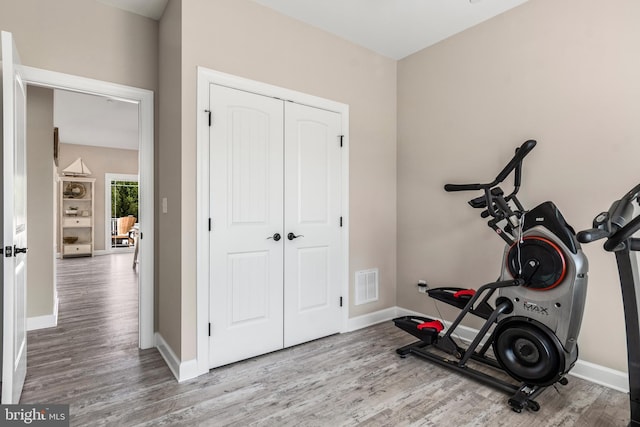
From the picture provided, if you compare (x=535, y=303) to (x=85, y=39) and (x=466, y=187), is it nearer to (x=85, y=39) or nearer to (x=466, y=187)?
(x=466, y=187)

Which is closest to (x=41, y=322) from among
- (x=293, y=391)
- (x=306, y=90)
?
(x=293, y=391)

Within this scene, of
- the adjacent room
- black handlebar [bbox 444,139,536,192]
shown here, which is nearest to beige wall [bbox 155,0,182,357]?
the adjacent room

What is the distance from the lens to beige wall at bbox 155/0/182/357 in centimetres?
250

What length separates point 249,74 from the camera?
9.00 feet

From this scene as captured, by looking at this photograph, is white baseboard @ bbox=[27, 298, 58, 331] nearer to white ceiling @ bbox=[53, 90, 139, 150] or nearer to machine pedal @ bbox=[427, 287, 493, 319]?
white ceiling @ bbox=[53, 90, 139, 150]

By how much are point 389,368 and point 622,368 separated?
155 cm

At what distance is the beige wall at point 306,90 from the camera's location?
2465 millimetres

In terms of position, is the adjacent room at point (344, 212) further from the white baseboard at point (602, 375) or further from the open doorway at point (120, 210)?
the open doorway at point (120, 210)

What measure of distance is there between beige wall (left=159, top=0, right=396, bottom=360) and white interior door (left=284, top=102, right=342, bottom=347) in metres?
0.22

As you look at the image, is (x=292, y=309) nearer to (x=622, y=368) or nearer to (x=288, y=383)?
(x=288, y=383)

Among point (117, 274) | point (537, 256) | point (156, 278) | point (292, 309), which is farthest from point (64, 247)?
point (537, 256)

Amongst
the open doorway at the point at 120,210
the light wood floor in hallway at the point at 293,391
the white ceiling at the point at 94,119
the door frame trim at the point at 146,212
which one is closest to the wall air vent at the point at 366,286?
the light wood floor in hallway at the point at 293,391

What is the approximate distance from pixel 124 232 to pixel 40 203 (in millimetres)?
6674

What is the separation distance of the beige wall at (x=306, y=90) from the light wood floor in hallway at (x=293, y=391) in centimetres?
38
